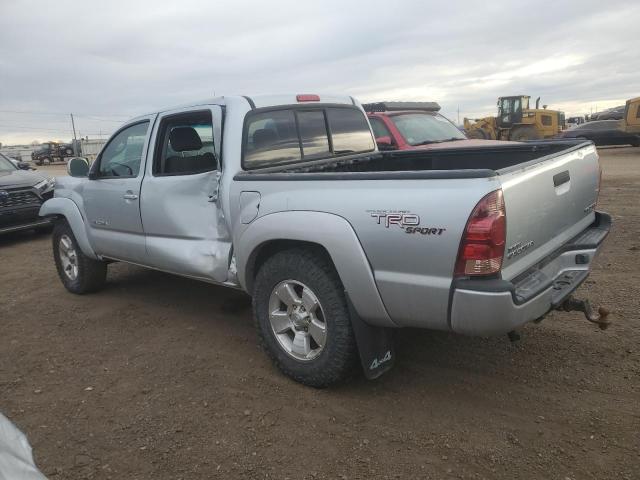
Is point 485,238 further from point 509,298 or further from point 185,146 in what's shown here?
point 185,146

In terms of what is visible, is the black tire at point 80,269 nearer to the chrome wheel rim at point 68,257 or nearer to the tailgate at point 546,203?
the chrome wheel rim at point 68,257

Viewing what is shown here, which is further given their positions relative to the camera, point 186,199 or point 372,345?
point 186,199

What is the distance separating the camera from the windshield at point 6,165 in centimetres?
1016

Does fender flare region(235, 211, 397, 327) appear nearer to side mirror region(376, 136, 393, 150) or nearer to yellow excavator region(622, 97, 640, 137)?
side mirror region(376, 136, 393, 150)

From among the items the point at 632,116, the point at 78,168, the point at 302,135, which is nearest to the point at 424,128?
the point at 302,135

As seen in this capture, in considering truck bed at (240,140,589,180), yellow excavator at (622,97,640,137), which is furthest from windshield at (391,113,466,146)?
yellow excavator at (622,97,640,137)

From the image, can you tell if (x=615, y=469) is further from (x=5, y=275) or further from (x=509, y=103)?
(x=509, y=103)

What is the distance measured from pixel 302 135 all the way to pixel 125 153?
1.82m

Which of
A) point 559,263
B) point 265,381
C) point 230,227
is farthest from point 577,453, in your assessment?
point 230,227

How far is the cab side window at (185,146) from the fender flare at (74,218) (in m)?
1.46

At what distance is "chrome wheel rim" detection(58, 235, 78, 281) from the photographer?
584 centimetres

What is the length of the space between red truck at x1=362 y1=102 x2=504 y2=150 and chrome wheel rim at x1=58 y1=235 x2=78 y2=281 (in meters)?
4.47

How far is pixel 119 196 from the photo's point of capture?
194 inches

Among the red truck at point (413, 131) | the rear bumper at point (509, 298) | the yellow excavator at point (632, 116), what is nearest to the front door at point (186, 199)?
the rear bumper at point (509, 298)
